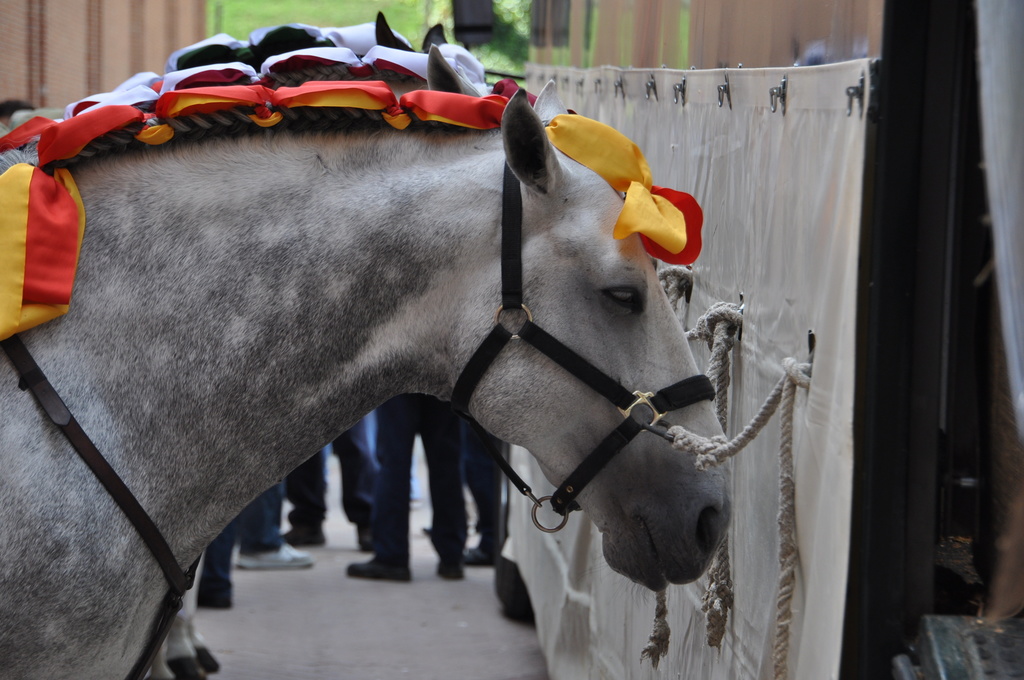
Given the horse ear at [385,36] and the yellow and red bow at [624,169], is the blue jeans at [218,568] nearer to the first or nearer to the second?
the horse ear at [385,36]

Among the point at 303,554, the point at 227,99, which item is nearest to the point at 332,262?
the point at 227,99

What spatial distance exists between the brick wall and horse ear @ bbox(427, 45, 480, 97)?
10.0 metres

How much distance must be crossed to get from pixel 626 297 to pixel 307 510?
6.34 meters

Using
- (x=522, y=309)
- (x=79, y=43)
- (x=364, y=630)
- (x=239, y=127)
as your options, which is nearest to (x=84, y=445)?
(x=239, y=127)

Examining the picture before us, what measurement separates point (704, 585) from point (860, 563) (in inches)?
39.6

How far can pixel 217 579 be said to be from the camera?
624 cm

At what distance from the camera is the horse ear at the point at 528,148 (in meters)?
1.98

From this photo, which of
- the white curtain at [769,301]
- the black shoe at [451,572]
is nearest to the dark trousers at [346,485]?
the black shoe at [451,572]

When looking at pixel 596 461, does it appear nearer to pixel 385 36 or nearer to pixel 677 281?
pixel 677 281

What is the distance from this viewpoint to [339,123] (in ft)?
7.36

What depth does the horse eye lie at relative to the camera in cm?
210

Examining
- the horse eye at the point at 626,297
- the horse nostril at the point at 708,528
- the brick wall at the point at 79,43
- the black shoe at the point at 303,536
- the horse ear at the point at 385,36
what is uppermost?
the brick wall at the point at 79,43

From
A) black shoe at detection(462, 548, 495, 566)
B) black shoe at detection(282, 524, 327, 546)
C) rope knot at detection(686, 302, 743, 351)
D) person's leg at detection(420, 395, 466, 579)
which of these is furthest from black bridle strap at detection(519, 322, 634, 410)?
black shoe at detection(282, 524, 327, 546)

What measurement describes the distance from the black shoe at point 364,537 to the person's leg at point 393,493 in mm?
755
